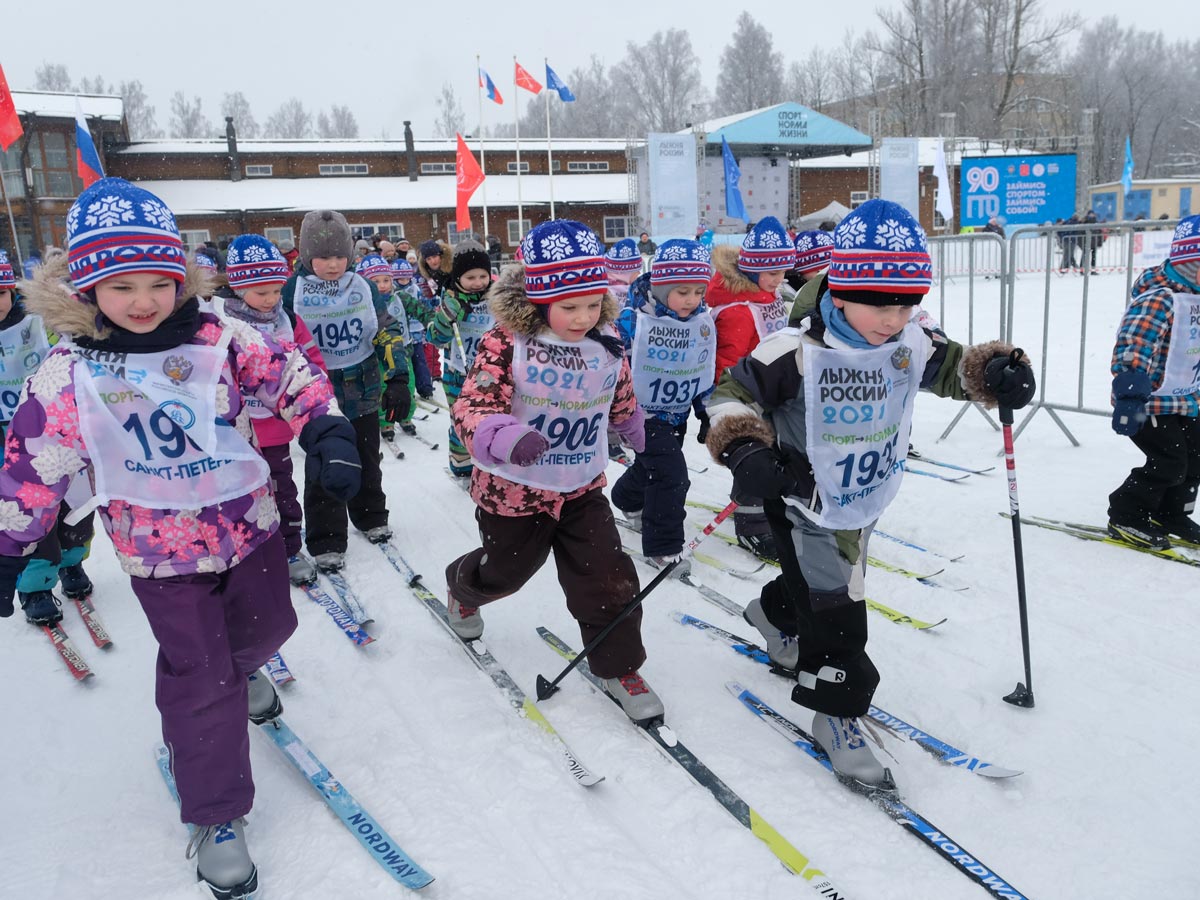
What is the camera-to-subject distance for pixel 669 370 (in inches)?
205

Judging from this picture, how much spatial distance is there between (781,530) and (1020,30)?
5050cm

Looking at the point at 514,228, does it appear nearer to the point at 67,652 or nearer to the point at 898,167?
the point at 898,167

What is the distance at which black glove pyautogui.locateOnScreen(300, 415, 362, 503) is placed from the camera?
250 centimetres

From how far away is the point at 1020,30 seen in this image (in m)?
43.2

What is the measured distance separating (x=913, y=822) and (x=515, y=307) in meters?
2.32

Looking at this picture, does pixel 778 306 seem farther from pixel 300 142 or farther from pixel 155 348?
pixel 300 142

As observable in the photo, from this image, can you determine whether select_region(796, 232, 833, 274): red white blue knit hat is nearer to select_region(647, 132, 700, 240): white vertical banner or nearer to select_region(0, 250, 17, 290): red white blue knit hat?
→ select_region(0, 250, 17, 290): red white blue knit hat

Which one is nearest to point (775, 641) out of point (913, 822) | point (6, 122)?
point (913, 822)

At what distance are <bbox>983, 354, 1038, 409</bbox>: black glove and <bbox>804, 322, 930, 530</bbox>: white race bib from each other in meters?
0.24

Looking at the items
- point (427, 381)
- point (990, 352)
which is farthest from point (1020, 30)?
point (990, 352)

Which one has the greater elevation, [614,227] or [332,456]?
[614,227]

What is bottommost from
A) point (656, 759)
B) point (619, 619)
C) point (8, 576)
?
point (656, 759)

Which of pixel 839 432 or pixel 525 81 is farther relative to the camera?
pixel 525 81

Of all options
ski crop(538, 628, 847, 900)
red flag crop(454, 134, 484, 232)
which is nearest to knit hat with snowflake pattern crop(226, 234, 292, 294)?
ski crop(538, 628, 847, 900)
